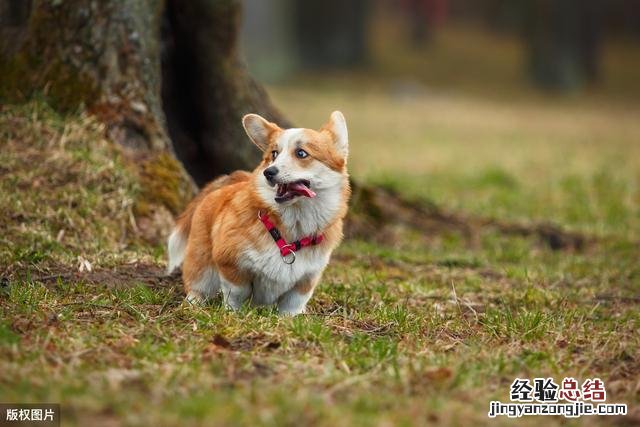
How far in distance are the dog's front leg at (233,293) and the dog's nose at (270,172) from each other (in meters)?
0.62

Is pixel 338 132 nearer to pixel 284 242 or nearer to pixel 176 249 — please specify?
pixel 284 242

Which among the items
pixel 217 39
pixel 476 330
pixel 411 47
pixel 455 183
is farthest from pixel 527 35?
pixel 476 330

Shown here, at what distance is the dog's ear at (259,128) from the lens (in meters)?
5.29

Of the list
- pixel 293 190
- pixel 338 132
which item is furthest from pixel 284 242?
pixel 338 132

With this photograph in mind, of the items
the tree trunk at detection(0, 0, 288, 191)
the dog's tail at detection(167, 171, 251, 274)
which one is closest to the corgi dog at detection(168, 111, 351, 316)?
the dog's tail at detection(167, 171, 251, 274)

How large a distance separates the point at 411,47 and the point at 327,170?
31734mm

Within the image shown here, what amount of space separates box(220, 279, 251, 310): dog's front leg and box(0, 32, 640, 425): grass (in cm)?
14

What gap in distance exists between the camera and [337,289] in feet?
19.5

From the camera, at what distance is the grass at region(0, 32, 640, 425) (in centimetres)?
360

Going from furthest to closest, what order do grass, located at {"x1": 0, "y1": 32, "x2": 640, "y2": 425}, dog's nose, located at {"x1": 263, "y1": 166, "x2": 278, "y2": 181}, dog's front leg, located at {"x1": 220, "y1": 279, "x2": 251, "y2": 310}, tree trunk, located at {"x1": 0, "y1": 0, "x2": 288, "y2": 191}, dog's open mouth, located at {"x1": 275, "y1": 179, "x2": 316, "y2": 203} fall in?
tree trunk, located at {"x1": 0, "y1": 0, "x2": 288, "y2": 191}, dog's front leg, located at {"x1": 220, "y1": 279, "x2": 251, "y2": 310}, dog's open mouth, located at {"x1": 275, "y1": 179, "x2": 316, "y2": 203}, dog's nose, located at {"x1": 263, "y1": 166, "x2": 278, "y2": 181}, grass, located at {"x1": 0, "y1": 32, "x2": 640, "y2": 425}

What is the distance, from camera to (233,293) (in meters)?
5.03

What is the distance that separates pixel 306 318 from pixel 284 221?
0.52 metres

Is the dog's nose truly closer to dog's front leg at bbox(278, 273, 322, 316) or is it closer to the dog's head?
the dog's head

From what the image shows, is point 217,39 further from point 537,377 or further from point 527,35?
point 527,35
